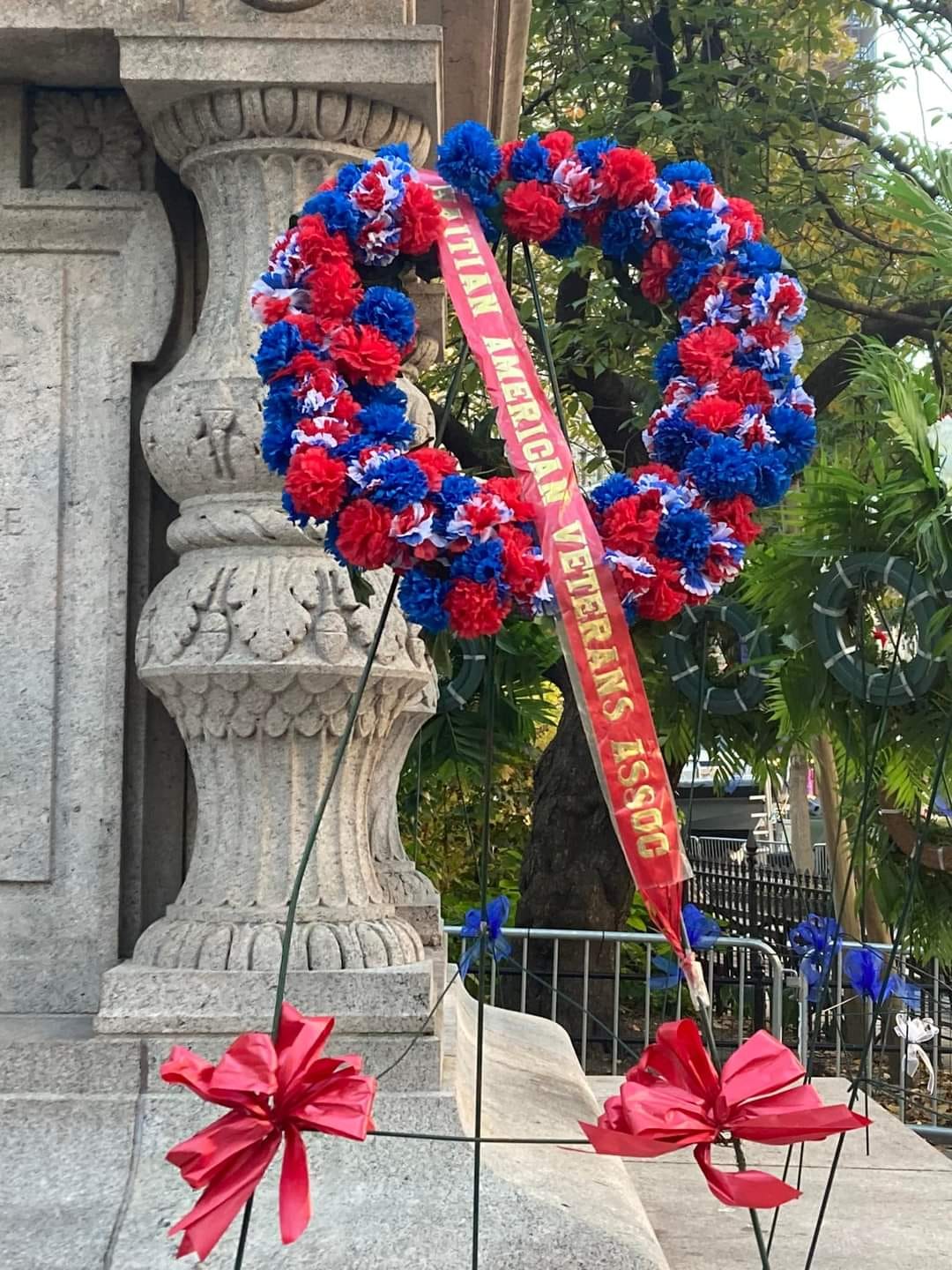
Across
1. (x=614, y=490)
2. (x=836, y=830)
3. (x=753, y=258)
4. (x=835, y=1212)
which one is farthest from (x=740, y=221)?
(x=836, y=830)

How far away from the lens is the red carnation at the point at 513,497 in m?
2.45

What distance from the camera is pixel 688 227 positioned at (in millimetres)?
2834

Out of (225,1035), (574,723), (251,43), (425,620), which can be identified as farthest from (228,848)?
(574,723)

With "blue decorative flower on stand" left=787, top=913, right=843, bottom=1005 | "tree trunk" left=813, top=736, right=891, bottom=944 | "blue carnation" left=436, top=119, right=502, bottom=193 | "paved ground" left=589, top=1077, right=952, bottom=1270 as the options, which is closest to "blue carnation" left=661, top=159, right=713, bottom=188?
"blue carnation" left=436, top=119, right=502, bottom=193

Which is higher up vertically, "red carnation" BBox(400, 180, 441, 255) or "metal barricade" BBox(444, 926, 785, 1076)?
"red carnation" BBox(400, 180, 441, 255)

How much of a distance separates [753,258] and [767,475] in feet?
1.55

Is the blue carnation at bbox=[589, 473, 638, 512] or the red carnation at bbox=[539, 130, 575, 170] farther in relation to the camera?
the red carnation at bbox=[539, 130, 575, 170]

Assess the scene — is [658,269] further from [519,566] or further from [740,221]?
[519,566]

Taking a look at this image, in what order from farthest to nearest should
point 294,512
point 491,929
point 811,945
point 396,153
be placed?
point 811,945 → point 491,929 → point 396,153 → point 294,512

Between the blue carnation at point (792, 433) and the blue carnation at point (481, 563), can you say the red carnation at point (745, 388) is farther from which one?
the blue carnation at point (481, 563)

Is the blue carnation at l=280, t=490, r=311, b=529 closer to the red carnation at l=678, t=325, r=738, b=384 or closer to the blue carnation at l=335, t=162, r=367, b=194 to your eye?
the blue carnation at l=335, t=162, r=367, b=194

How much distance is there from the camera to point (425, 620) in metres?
2.44

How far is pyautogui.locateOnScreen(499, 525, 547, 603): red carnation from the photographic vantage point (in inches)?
94.6

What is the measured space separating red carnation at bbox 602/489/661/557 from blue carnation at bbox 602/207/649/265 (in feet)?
1.96
